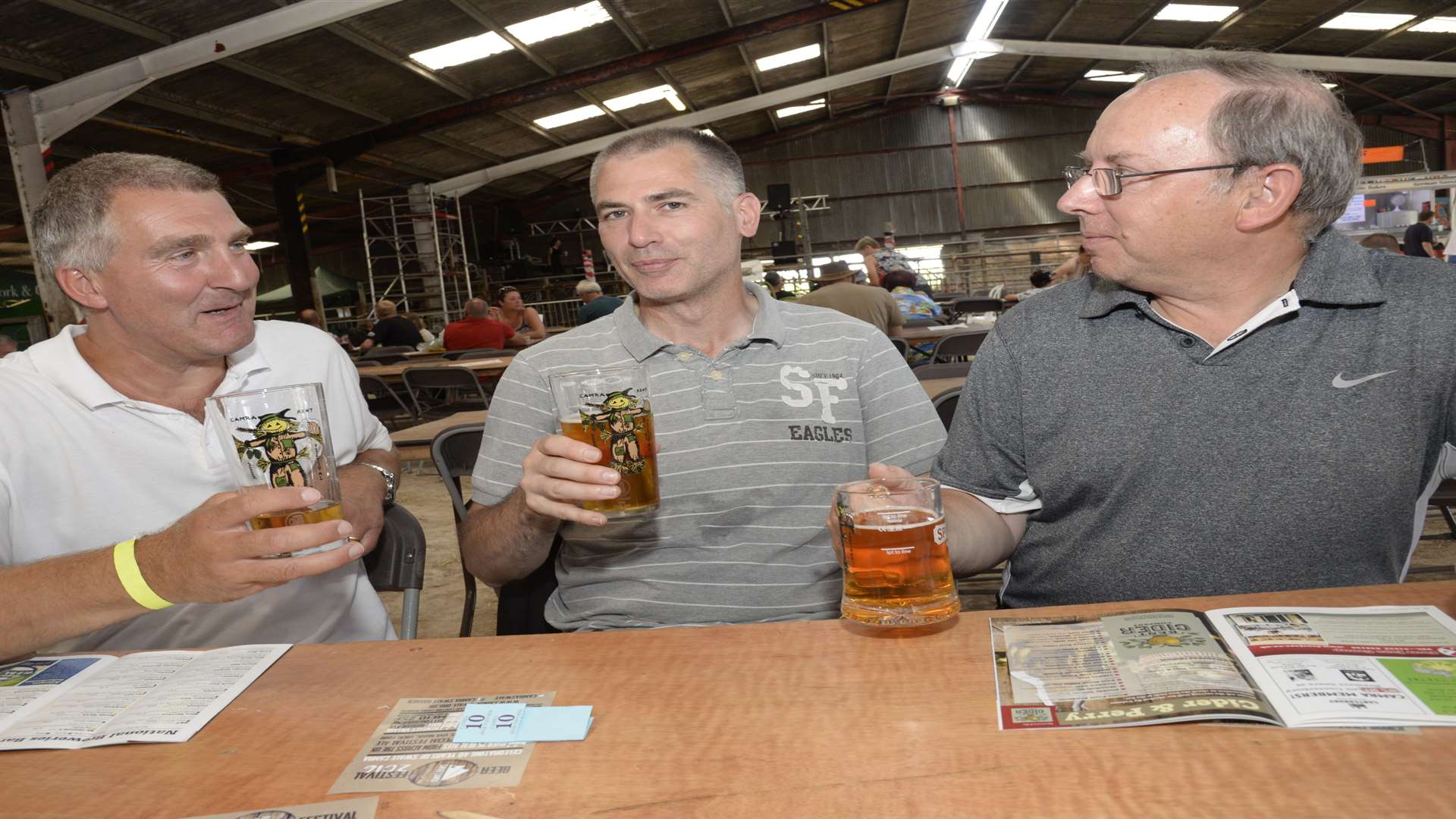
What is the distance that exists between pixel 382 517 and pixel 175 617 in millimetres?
349

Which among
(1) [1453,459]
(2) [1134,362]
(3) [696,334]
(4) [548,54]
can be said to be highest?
(4) [548,54]

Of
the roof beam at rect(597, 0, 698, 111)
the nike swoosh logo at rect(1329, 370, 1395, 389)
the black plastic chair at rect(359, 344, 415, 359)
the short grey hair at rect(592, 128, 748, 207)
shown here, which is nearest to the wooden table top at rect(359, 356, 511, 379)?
the black plastic chair at rect(359, 344, 415, 359)

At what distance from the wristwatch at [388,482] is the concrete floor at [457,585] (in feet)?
3.57

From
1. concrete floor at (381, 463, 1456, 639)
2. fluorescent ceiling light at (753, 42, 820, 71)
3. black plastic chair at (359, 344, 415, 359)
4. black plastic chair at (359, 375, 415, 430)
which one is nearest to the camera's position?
concrete floor at (381, 463, 1456, 639)

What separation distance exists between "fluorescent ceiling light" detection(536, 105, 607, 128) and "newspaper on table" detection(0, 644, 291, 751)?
1383cm

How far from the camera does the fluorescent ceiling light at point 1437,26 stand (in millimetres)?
13258

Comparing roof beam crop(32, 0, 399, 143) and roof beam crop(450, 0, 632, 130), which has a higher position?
roof beam crop(450, 0, 632, 130)

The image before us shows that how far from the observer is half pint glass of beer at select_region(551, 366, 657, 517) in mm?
1202

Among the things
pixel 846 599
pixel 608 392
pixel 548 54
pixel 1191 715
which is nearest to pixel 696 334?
pixel 608 392

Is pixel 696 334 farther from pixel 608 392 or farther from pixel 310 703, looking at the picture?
pixel 310 703

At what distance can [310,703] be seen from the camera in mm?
1051

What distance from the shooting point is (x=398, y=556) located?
166cm

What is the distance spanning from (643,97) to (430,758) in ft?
48.0

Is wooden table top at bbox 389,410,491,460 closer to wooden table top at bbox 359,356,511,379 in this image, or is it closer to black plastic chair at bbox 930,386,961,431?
black plastic chair at bbox 930,386,961,431
